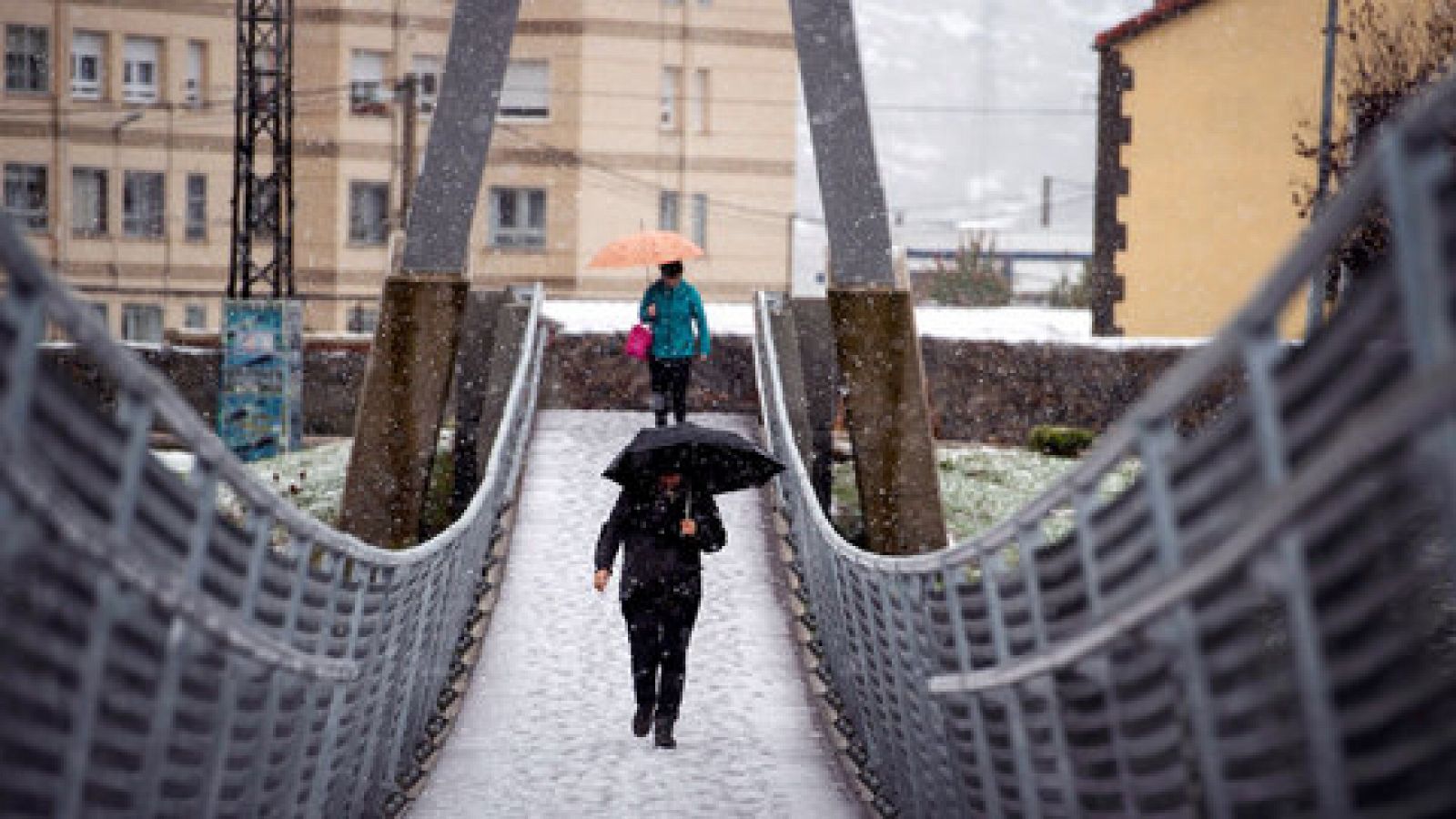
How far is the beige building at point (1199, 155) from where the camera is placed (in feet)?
99.4

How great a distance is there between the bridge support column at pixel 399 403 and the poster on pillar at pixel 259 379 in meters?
11.1

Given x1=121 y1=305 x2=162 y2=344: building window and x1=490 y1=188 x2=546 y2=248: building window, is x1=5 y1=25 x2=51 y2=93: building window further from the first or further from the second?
x1=490 y1=188 x2=546 y2=248: building window

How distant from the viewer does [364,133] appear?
53.8 m

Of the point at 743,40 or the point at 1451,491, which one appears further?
the point at 743,40

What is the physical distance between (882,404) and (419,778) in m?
5.96

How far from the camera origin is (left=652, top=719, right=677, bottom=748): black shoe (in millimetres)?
10562

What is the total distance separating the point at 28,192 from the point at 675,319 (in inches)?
1550

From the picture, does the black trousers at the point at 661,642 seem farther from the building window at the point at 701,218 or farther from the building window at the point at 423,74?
the building window at the point at 701,218

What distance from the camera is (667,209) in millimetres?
55781

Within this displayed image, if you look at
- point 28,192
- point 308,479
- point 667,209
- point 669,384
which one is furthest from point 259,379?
point 667,209

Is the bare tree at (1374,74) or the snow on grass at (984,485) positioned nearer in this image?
the snow on grass at (984,485)

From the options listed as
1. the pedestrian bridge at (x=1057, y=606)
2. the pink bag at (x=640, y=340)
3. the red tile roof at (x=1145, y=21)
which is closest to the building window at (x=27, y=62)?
the red tile roof at (x=1145, y=21)

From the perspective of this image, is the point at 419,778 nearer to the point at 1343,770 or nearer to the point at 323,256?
the point at 1343,770

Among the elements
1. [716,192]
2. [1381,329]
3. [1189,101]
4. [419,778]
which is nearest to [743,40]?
[716,192]
